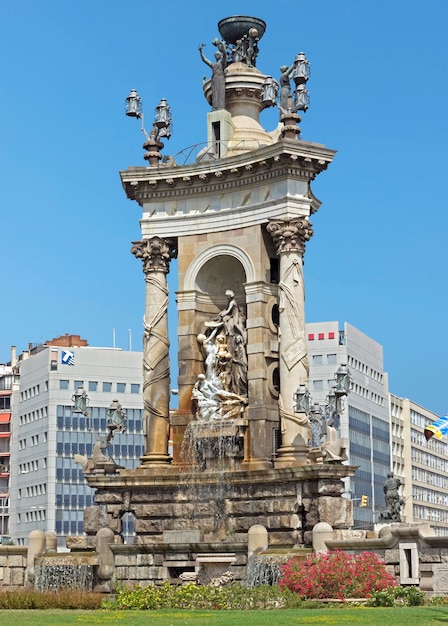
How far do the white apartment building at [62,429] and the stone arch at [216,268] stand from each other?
83527 mm

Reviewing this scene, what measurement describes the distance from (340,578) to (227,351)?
46.5 ft

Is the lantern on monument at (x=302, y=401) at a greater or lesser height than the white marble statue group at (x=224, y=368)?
lesser

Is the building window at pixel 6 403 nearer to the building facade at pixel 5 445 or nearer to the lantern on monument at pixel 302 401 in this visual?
the building facade at pixel 5 445

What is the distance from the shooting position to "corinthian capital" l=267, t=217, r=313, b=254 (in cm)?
4381

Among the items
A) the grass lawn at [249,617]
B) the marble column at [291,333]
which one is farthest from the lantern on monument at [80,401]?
the grass lawn at [249,617]

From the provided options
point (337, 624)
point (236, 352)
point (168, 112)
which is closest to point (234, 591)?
point (337, 624)

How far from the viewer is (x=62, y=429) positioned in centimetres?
13438

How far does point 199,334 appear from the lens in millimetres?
46812

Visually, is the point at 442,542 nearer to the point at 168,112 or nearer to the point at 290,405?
the point at 290,405

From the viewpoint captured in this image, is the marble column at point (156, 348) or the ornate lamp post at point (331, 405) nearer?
the ornate lamp post at point (331, 405)

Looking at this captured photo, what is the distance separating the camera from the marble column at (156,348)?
4600cm

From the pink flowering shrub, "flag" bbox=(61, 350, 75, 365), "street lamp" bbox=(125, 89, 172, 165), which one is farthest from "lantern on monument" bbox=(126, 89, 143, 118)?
"flag" bbox=(61, 350, 75, 365)

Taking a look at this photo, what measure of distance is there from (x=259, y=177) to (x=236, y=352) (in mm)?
6065

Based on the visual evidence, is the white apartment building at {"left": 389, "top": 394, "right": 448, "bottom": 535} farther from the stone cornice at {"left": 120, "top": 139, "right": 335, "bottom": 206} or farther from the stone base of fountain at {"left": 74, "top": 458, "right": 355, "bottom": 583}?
the stone base of fountain at {"left": 74, "top": 458, "right": 355, "bottom": 583}
